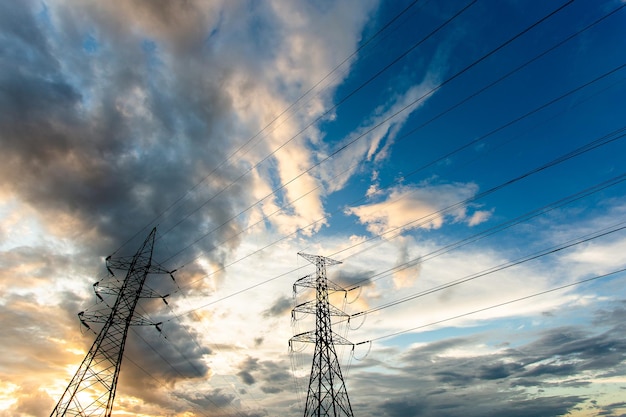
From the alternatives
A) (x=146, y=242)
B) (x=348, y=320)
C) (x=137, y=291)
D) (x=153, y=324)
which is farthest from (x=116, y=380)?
(x=348, y=320)

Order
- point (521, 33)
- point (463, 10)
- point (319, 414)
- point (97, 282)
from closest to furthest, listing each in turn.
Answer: point (521, 33) < point (463, 10) < point (319, 414) < point (97, 282)

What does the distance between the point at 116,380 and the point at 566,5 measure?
126ft

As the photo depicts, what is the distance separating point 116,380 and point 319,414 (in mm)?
18127

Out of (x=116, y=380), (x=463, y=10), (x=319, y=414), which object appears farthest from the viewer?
(x=319, y=414)

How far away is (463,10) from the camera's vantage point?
661 inches

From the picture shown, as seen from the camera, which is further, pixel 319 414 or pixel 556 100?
pixel 319 414

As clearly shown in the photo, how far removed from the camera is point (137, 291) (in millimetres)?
29984

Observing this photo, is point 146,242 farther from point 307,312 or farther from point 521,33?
point 521,33

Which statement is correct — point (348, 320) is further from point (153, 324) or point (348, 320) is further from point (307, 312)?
point (153, 324)

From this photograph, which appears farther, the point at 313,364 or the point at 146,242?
the point at 146,242

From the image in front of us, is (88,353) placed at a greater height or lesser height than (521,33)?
lesser

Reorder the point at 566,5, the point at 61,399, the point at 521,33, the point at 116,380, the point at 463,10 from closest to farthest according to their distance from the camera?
the point at 566,5, the point at 521,33, the point at 463,10, the point at 61,399, the point at 116,380

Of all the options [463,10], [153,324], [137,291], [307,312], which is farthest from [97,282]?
[463,10]

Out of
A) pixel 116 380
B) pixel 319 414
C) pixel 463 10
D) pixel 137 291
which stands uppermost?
pixel 463 10
